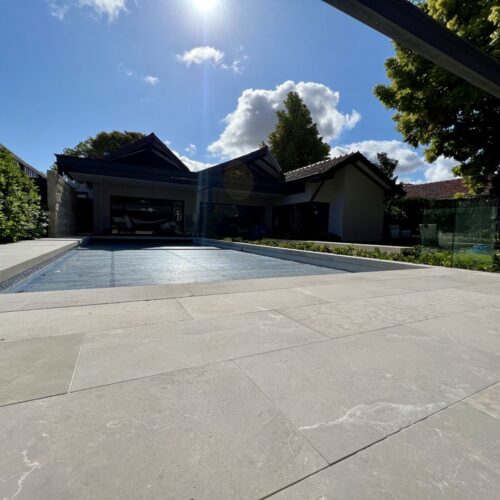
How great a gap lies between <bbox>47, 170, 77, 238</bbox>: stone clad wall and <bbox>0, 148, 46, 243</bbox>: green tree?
37.7 inches

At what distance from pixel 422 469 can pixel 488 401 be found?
2.65ft

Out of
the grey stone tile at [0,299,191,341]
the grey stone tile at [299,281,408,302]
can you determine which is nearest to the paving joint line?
the grey stone tile at [0,299,191,341]

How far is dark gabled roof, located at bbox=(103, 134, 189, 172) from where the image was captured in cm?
1623

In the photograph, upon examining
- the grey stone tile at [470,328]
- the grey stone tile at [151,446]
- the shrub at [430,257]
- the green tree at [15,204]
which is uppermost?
the green tree at [15,204]

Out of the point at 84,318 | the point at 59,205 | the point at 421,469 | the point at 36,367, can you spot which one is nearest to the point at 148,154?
the point at 59,205

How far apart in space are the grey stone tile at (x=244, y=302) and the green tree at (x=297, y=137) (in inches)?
1031

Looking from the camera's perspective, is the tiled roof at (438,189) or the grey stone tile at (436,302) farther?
the tiled roof at (438,189)

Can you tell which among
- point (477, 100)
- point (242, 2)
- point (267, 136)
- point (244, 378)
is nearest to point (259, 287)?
point (244, 378)

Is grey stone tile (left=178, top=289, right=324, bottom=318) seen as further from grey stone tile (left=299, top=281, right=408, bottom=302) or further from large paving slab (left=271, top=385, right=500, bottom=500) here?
large paving slab (left=271, top=385, right=500, bottom=500)

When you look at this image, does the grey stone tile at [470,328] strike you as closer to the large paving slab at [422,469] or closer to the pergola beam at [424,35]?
Result: the large paving slab at [422,469]

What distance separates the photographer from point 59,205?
12.3 m

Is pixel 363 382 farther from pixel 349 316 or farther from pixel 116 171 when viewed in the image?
pixel 116 171

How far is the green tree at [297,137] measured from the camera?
2780 cm

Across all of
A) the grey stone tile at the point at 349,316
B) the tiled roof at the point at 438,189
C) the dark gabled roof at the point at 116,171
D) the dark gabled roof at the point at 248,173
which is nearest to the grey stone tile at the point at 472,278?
the grey stone tile at the point at 349,316
